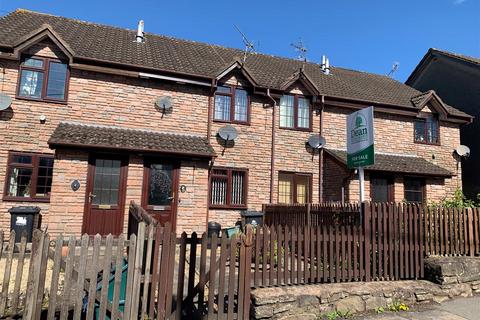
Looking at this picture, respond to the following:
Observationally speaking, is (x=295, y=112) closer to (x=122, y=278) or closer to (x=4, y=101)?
(x=4, y=101)

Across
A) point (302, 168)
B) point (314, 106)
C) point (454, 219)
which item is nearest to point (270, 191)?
point (302, 168)

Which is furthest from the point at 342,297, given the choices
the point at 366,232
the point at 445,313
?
the point at 445,313

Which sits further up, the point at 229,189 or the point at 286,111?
the point at 286,111

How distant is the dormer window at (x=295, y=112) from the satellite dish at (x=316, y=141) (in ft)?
1.82

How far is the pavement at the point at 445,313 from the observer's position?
612 centimetres

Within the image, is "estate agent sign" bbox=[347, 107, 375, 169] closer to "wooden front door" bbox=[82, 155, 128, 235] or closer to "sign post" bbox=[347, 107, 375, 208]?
A: "sign post" bbox=[347, 107, 375, 208]

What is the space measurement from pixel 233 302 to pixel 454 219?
521 cm

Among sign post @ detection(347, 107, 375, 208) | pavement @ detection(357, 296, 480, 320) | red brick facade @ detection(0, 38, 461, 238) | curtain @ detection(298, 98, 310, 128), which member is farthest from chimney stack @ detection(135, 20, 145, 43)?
pavement @ detection(357, 296, 480, 320)

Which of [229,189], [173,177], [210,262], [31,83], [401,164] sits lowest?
[210,262]

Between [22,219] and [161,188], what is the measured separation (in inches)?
159

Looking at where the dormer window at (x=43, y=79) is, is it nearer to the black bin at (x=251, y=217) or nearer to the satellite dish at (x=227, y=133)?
the satellite dish at (x=227, y=133)

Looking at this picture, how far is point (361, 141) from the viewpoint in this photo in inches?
337

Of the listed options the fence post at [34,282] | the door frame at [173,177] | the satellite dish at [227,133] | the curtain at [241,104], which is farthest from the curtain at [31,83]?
the fence post at [34,282]

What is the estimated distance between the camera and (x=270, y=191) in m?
14.5
